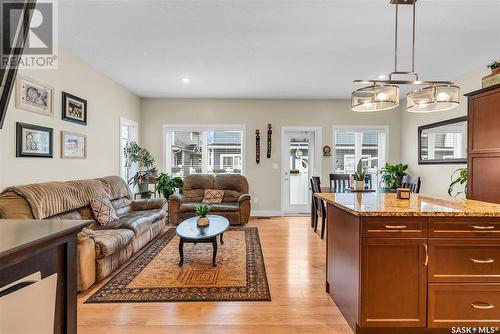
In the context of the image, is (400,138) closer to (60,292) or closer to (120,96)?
(120,96)

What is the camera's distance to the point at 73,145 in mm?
3738

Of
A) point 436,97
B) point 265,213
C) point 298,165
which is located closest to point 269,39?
point 436,97

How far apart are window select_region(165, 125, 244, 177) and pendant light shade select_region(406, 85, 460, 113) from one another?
4.08m

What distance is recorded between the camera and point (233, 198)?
5582 mm

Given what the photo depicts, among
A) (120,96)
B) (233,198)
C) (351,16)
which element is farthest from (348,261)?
(120,96)

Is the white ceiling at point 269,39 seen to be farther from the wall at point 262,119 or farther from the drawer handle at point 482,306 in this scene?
the drawer handle at point 482,306

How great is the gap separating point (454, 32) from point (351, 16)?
1.28 meters

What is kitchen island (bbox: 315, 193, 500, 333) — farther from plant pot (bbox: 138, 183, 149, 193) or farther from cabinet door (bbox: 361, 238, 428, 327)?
plant pot (bbox: 138, 183, 149, 193)

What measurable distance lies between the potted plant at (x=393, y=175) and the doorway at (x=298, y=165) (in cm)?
141

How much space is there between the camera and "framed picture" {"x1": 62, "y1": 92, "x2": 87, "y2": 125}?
354 centimetres

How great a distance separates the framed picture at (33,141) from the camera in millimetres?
2848

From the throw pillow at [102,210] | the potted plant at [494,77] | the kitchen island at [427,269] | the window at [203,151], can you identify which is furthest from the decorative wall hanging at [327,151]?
the throw pillow at [102,210]

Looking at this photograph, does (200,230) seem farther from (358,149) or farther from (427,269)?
(358,149)

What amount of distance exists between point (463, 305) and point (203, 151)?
523 cm
